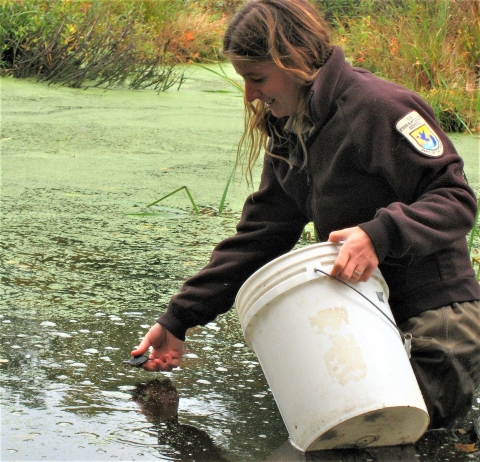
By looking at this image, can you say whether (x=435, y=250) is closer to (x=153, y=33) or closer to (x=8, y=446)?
(x=8, y=446)

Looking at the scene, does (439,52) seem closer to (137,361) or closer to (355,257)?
(137,361)

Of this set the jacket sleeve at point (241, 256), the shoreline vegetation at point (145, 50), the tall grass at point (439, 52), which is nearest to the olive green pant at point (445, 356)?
the jacket sleeve at point (241, 256)

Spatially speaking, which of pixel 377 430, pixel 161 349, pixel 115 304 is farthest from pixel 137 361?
pixel 377 430

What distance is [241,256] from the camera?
6.89ft

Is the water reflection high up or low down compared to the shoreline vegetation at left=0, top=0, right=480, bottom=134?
up

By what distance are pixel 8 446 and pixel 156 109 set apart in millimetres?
4537

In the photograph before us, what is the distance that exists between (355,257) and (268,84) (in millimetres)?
482

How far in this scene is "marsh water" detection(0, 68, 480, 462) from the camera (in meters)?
1.71

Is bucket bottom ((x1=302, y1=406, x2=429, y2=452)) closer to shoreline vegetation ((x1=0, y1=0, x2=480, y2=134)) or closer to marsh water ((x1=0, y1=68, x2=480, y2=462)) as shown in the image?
marsh water ((x1=0, y1=68, x2=480, y2=462))

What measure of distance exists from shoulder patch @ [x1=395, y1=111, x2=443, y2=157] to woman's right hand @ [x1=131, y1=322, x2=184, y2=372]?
28.1 inches

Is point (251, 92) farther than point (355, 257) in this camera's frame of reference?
Yes

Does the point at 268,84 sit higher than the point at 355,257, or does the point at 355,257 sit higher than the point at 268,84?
the point at 268,84

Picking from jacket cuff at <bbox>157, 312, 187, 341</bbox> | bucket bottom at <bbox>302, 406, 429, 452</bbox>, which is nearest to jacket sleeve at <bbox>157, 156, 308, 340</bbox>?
jacket cuff at <bbox>157, 312, 187, 341</bbox>

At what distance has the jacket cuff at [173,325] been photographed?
2029 mm
